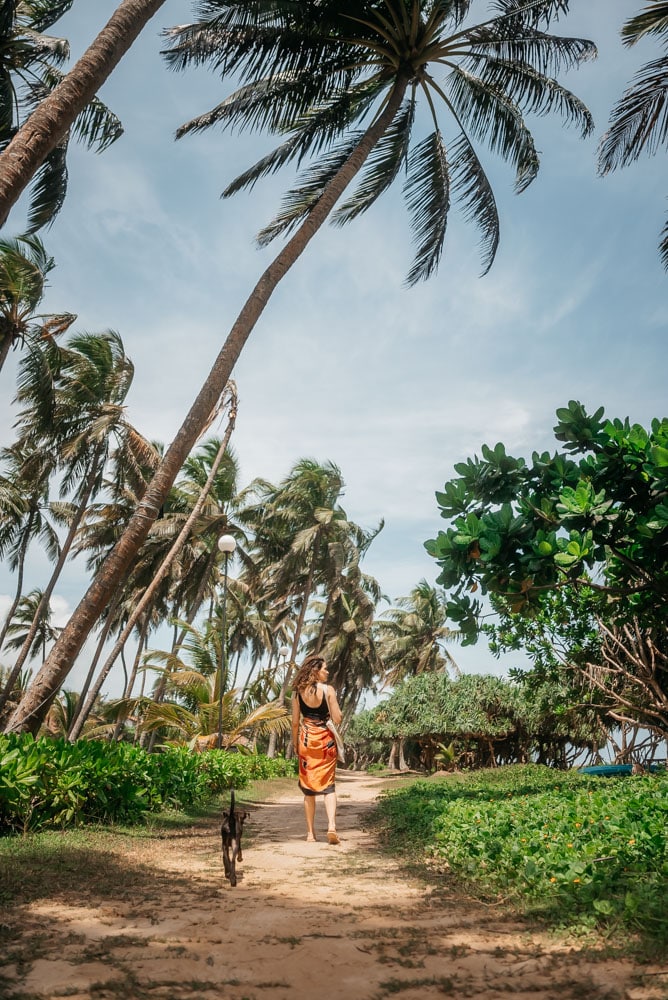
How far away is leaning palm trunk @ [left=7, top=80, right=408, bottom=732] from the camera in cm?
706

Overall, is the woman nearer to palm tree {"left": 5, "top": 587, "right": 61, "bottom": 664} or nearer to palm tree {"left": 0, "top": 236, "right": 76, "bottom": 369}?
palm tree {"left": 0, "top": 236, "right": 76, "bottom": 369}

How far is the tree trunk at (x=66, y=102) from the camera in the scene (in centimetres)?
588

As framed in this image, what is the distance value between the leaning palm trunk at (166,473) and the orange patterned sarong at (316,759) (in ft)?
8.19

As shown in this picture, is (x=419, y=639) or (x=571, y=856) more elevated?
(x=419, y=639)

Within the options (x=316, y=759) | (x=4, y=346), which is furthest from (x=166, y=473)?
(x=4, y=346)


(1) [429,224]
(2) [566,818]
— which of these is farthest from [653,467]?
(1) [429,224]

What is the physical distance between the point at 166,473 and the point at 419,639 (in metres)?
37.9

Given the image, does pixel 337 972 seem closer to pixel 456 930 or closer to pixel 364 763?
pixel 456 930

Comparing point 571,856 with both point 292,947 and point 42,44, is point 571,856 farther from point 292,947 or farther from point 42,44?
point 42,44

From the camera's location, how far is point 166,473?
7836 millimetres

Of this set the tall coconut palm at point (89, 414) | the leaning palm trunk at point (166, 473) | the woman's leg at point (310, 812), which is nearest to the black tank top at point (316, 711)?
the woman's leg at point (310, 812)

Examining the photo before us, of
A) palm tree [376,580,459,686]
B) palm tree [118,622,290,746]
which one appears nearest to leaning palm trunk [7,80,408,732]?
palm tree [118,622,290,746]

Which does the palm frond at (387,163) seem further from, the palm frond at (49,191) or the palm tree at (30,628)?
the palm tree at (30,628)

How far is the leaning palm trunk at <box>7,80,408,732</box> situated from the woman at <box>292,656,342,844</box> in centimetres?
227
